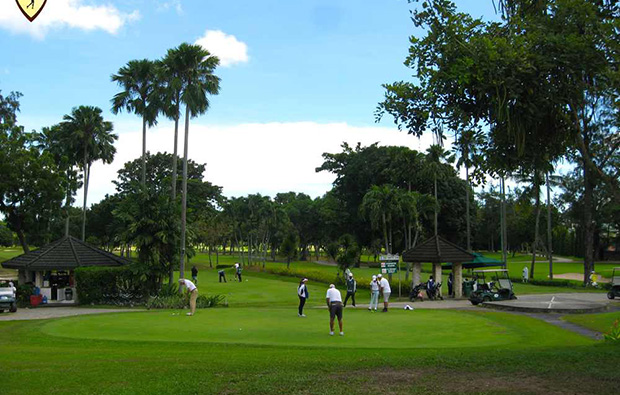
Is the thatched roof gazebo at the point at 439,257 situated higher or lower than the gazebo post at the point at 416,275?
higher

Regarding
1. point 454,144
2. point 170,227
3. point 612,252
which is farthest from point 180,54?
point 612,252

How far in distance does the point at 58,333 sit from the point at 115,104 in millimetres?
33840

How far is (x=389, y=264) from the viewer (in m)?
30.8

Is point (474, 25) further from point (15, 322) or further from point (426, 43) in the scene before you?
point (15, 322)

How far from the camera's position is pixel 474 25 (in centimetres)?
973

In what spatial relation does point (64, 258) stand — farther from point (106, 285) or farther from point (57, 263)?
point (106, 285)

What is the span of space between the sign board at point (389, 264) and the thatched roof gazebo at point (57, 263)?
55.3ft

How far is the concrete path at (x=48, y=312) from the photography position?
82.9 ft

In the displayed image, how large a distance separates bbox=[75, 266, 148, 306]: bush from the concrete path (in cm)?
173

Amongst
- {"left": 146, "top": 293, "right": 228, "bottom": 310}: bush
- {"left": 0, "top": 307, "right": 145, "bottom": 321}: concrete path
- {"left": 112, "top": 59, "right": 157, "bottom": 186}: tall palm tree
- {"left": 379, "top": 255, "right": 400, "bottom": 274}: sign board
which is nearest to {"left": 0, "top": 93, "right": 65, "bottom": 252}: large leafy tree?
{"left": 112, "top": 59, "right": 157, "bottom": 186}: tall palm tree

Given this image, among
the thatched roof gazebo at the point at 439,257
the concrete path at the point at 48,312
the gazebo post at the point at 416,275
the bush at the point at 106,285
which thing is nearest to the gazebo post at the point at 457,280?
the thatched roof gazebo at the point at 439,257

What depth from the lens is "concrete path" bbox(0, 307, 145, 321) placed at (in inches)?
995

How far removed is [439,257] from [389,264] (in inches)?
243

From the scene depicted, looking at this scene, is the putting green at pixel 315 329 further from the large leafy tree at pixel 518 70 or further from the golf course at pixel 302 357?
the large leafy tree at pixel 518 70
